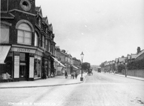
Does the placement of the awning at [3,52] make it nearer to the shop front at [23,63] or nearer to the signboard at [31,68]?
the shop front at [23,63]

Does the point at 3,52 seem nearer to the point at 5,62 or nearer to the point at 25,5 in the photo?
the point at 5,62

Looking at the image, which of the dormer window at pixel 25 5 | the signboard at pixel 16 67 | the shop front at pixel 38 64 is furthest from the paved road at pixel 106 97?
the dormer window at pixel 25 5

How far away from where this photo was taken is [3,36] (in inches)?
888

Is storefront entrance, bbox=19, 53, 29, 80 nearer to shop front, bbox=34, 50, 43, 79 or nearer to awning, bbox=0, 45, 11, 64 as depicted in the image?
shop front, bbox=34, 50, 43, 79

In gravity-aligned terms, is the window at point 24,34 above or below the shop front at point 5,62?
above

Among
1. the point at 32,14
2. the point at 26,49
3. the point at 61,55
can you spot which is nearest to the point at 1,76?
the point at 26,49

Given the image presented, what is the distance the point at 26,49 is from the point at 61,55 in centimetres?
3424

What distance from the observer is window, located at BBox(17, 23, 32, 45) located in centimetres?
2355

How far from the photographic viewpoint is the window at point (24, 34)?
2355 cm

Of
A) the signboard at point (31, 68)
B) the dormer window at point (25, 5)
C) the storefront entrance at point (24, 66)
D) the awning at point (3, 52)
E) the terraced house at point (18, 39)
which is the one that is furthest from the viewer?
the signboard at point (31, 68)

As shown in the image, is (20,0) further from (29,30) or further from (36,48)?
(36,48)

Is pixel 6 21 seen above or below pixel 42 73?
above

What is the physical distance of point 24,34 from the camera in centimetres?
2392

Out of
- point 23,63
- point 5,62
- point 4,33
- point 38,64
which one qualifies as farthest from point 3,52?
point 38,64
